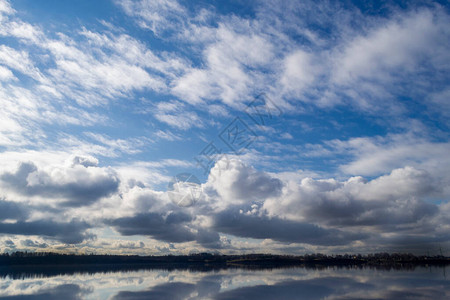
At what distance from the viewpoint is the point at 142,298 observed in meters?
48.9

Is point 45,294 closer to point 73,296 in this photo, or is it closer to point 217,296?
point 73,296

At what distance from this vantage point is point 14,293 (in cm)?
5359

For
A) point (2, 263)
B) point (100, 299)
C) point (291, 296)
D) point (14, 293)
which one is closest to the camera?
point (100, 299)

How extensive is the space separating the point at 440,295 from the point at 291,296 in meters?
27.0

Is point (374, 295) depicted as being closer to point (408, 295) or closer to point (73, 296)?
point (408, 295)

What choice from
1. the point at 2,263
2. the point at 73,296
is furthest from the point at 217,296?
the point at 2,263

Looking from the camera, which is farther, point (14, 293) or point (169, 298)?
point (14, 293)

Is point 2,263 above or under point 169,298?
under

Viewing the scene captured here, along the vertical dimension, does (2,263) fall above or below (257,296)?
below

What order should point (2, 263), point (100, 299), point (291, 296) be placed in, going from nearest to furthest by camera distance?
point (100, 299)
point (291, 296)
point (2, 263)

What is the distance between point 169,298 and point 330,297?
91.6 feet

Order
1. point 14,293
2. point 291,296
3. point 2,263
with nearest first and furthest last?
point 291,296 → point 14,293 → point 2,263

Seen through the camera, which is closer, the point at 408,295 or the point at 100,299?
the point at 100,299

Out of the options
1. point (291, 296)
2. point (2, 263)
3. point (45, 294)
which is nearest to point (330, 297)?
point (291, 296)
